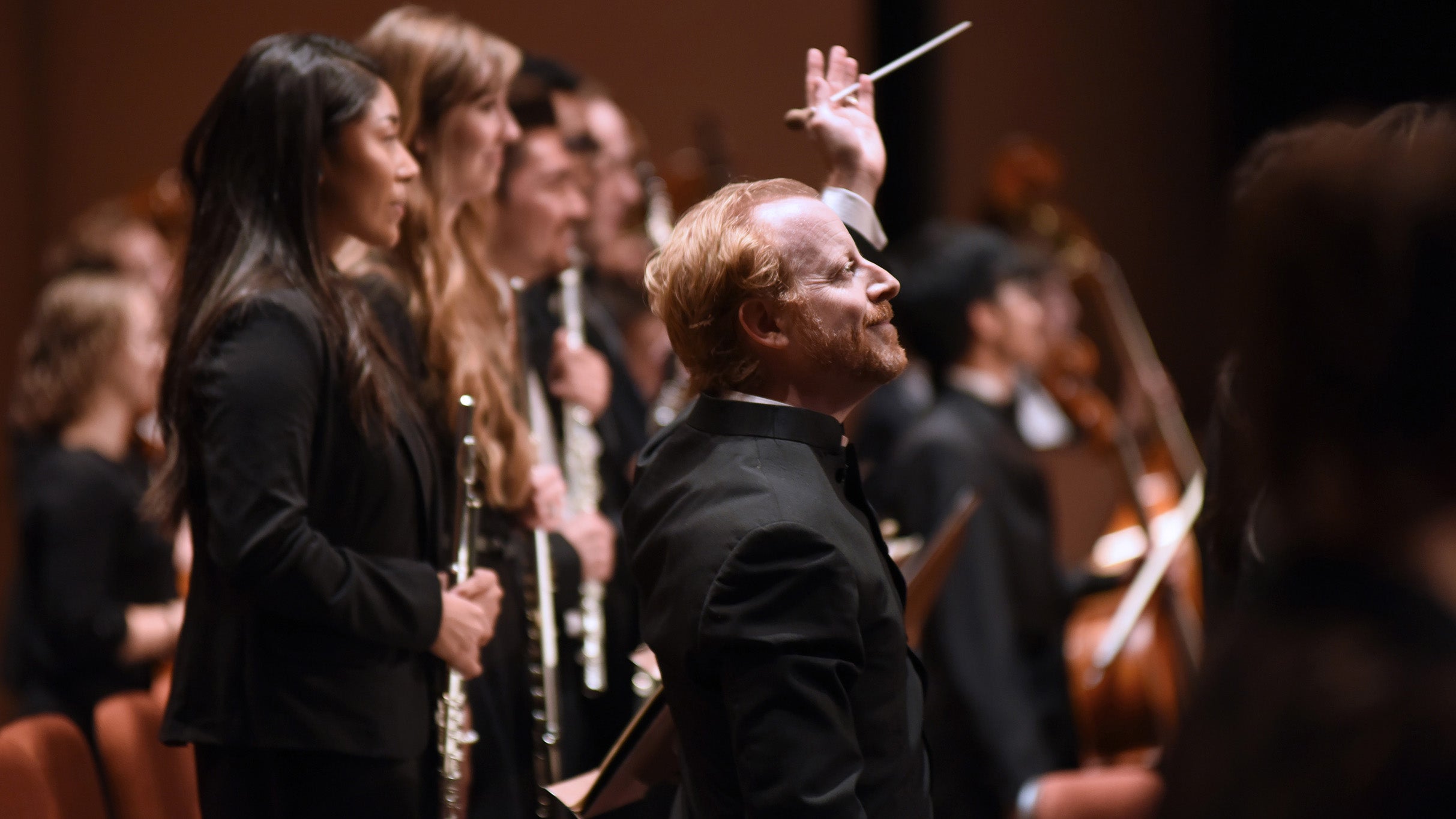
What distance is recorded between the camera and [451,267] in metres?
2.10

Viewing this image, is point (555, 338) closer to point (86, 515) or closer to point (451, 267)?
point (451, 267)

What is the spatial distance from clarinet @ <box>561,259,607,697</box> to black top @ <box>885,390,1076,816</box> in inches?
37.4

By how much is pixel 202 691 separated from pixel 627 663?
1.00 meters

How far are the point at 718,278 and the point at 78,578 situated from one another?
189 centimetres

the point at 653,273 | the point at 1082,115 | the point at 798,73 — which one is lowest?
the point at 1082,115

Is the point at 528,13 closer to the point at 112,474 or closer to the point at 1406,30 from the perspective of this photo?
the point at 112,474

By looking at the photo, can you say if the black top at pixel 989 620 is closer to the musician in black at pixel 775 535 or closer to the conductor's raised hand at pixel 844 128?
the conductor's raised hand at pixel 844 128

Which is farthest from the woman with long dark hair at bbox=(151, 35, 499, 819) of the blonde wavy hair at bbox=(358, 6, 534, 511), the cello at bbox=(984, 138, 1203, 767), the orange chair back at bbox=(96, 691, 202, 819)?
the cello at bbox=(984, 138, 1203, 767)

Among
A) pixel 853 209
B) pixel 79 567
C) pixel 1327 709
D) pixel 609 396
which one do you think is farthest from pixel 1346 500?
pixel 79 567

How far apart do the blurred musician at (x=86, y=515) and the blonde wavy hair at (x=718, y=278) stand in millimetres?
1540

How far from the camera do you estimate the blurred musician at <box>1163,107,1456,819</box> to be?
80 centimetres

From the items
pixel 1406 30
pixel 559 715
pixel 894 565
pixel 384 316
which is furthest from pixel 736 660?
pixel 1406 30

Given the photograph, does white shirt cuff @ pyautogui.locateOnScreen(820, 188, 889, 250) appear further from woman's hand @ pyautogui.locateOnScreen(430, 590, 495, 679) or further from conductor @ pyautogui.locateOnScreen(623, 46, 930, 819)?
woman's hand @ pyautogui.locateOnScreen(430, 590, 495, 679)

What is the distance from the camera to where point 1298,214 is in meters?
0.87
